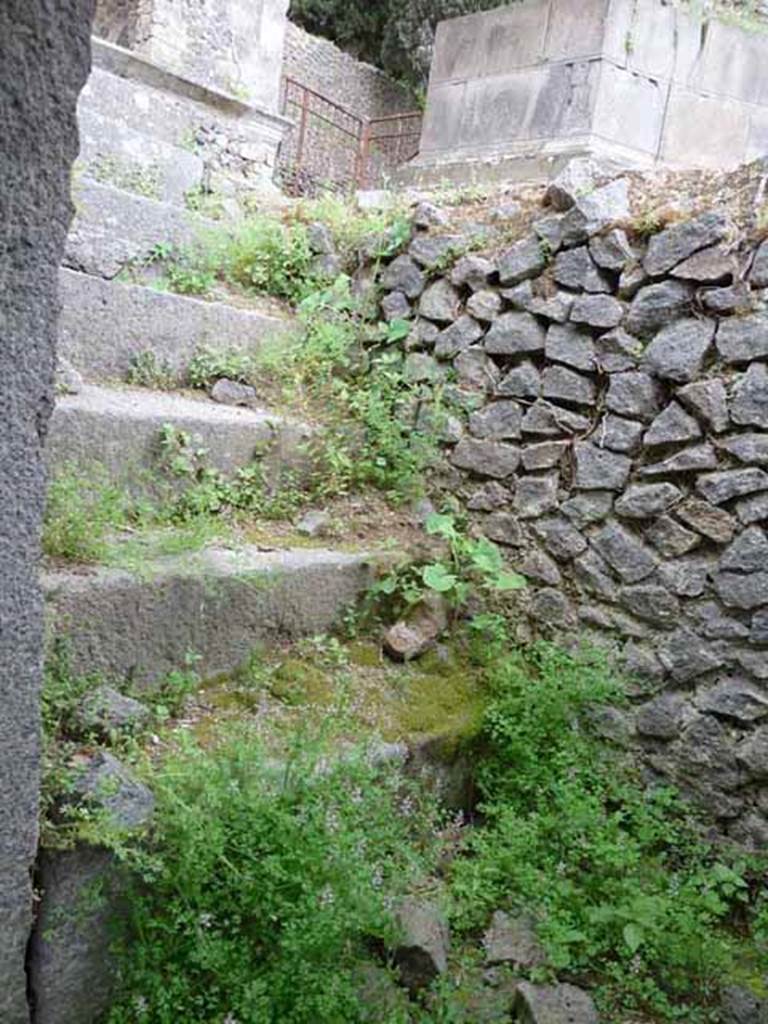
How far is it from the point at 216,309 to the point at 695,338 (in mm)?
2044

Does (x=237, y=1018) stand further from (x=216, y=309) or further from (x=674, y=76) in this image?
(x=674, y=76)

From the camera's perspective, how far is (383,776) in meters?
2.66

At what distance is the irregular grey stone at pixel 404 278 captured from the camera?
13.3 ft

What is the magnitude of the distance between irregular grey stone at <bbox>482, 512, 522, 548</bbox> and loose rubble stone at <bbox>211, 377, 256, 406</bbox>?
1173 millimetres

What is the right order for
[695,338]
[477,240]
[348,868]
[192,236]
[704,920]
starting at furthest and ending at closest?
[192,236], [477,240], [695,338], [704,920], [348,868]

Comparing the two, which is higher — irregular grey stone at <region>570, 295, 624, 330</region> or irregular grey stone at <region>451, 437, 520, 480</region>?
irregular grey stone at <region>570, 295, 624, 330</region>

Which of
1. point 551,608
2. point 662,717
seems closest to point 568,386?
point 551,608

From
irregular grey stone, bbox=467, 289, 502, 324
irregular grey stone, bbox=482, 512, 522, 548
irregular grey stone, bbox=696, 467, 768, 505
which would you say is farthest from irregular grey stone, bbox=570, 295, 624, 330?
irregular grey stone, bbox=482, 512, 522, 548

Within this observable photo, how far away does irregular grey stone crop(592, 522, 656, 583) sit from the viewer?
325 centimetres

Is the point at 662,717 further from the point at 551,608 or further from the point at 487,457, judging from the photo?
the point at 487,457

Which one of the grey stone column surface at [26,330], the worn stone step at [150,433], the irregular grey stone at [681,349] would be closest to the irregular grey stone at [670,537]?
the irregular grey stone at [681,349]

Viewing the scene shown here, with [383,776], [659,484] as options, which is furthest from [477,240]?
[383,776]

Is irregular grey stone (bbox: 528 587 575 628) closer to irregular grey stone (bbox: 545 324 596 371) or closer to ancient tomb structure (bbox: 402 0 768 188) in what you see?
irregular grey stone (bbox: 545 324 596 371)

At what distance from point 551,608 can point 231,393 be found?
1639 millimetres
